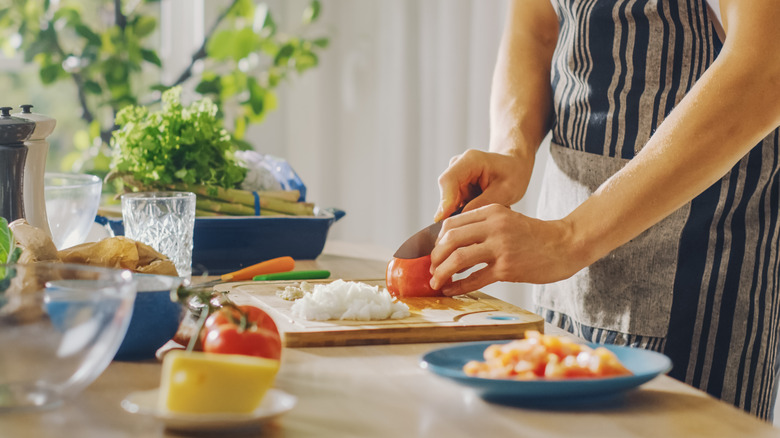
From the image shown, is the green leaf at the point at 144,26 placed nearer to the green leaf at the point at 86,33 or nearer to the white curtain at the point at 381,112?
the green leaf at the point at 86,33

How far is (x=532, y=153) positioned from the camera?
1.55m

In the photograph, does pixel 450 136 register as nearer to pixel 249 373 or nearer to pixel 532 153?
pixel 532 153

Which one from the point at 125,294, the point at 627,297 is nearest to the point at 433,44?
the point at 627,297

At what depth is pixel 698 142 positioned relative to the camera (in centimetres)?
114

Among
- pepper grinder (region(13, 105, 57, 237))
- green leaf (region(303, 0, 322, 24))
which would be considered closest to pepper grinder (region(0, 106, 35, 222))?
pepper grinder (region(13, 105, 57, 237))

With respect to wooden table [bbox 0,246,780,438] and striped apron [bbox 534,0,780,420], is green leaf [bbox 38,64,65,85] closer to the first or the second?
striped apron [bbox 534,0,780,420]

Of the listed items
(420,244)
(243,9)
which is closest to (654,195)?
(420,244)

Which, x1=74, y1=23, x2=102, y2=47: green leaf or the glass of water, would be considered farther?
x1=74, y1=23, x2=102, y2=47: green leaf

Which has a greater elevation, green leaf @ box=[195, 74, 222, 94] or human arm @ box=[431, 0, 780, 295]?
green leaf @ box=[195, 74, 222, 94]

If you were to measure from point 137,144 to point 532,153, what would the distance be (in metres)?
0.72

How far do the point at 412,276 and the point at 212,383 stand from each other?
60cm

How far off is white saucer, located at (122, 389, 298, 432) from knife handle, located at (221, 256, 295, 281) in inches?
27.6

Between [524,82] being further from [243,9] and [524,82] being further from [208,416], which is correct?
[243,9]

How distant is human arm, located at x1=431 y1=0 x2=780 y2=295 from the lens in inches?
44.9
